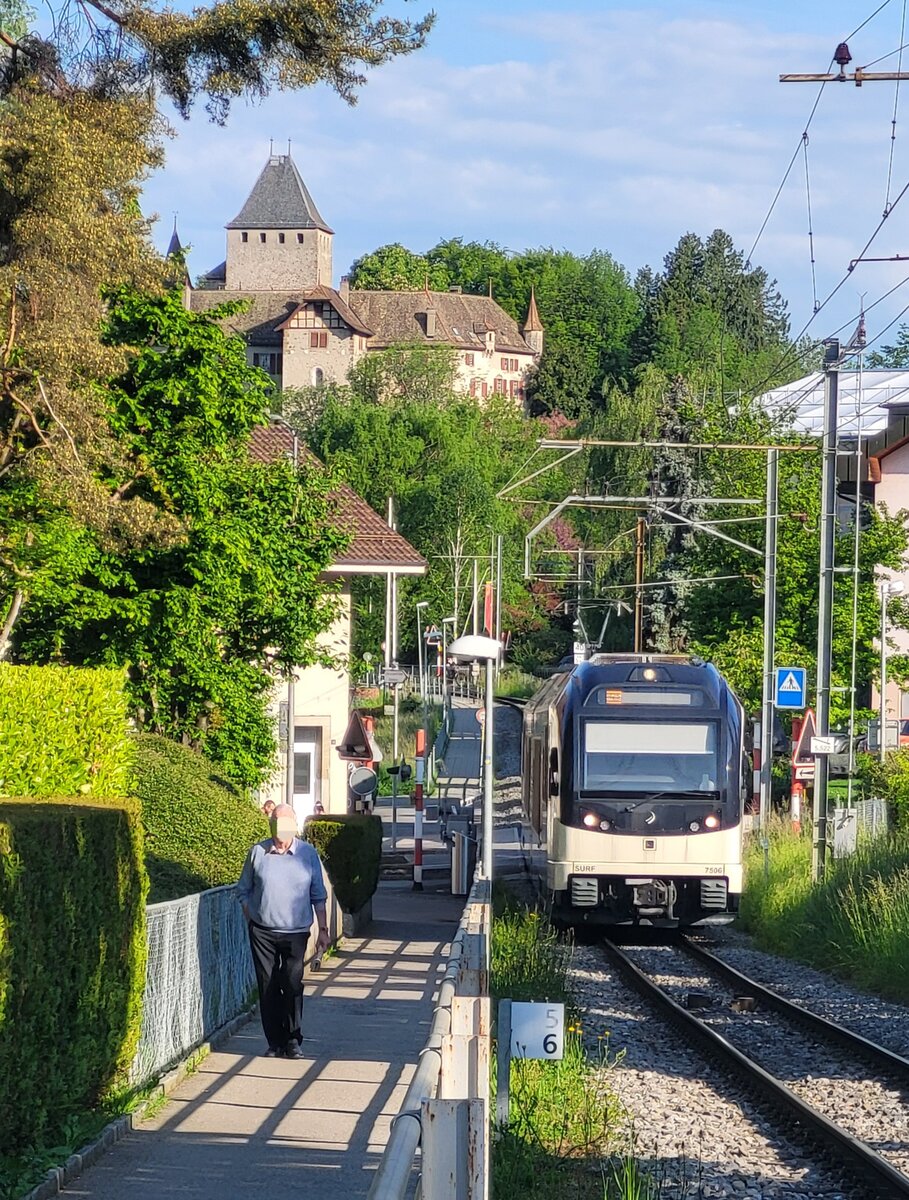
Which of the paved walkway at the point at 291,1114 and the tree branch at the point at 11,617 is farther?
the tree branch at the point at 11,617

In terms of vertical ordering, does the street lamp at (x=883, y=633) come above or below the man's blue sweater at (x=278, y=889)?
above

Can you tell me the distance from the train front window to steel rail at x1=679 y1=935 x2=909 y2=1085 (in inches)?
87.9

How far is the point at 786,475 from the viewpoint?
49.2 metres

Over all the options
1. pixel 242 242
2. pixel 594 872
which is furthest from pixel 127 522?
pixel 242 242

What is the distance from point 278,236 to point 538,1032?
161 meters

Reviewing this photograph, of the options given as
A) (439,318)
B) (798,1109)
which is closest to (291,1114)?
(798,1109)

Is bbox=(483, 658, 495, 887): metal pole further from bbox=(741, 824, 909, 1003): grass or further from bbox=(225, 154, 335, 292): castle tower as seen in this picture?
bbox=(225, 154, 335, 292): castle tower

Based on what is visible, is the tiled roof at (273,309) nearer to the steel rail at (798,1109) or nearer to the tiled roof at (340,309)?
the tiled roof at (340,309)

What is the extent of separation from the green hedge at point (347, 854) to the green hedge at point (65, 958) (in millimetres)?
15175

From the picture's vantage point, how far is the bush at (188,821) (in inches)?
809

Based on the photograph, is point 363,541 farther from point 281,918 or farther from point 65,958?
point 65,958

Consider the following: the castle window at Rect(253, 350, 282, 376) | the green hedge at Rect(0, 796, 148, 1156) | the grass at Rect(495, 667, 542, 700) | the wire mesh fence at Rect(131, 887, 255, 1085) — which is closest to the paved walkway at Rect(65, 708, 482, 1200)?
the wire mesh fence at Rect(131, 887, 255, 1085)

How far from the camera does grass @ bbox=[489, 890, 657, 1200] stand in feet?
29.8

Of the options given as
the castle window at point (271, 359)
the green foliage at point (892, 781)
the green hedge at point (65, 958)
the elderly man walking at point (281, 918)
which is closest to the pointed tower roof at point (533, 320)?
the castle window at point (271, 359)
